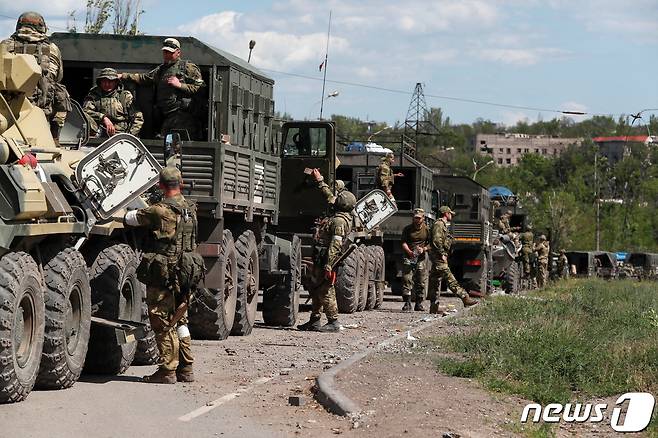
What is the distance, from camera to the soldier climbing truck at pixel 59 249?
11477 millimetres

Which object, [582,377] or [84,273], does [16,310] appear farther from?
[582,377]

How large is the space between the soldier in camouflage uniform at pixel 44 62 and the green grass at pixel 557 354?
171 inches

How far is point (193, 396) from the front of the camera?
12672mm

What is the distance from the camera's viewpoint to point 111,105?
674 inches

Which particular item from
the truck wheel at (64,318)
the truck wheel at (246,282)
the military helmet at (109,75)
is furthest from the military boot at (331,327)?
the truck wheel at (64,318)

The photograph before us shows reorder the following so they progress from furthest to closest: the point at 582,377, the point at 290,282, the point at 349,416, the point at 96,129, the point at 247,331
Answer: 1. the point at 290,282
2. the point at 247,331
3. the point at 96,129
4. the point at 582,377
5. the point at 349,416

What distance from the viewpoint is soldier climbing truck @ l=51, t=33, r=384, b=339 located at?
55.6ft

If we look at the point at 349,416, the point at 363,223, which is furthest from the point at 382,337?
the point at 349,416

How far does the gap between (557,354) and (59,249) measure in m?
5.00

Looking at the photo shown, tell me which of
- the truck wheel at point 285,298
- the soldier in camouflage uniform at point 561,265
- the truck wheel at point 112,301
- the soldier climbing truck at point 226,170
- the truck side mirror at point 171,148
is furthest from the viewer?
the soldier in camouflage uniform at point 561,265

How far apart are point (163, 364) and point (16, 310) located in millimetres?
2179

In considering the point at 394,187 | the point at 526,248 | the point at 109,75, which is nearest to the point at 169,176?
the point at 109,75

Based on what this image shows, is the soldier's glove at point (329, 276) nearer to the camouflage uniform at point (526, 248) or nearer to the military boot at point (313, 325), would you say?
the military boot at point (313, 325)

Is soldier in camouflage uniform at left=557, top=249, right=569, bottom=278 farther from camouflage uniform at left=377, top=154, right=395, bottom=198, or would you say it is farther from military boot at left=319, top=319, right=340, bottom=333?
military boot at left=319, top=319, right=340, bottom=333
